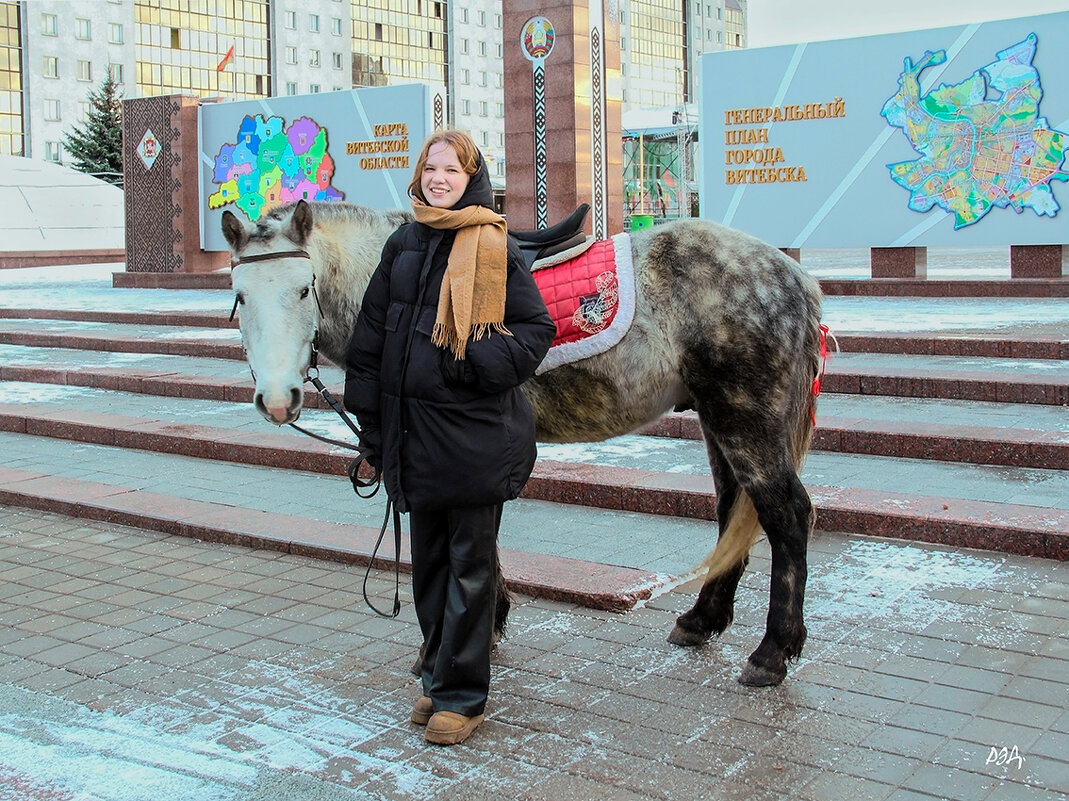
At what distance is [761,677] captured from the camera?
4156 millimetres

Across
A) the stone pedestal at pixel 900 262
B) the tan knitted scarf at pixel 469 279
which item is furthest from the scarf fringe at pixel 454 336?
the stone pedestal at pixel 900 262

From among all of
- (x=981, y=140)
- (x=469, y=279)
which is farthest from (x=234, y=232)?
(x=981, y=140)

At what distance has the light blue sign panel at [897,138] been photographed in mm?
14344

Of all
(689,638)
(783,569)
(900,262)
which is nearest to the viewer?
(783,569)

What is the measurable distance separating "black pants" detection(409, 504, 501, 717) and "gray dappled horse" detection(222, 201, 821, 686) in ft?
2.36

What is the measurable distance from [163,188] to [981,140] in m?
14.7

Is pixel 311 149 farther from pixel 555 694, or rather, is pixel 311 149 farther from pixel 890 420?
pixel 555 694

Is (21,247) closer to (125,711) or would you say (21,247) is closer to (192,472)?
(192,472)

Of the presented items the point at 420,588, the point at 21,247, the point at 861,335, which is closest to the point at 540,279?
the point at 420,588

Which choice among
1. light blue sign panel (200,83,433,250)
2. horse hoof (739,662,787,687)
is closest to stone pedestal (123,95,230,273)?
light blue sign panel (200,83,433,250)

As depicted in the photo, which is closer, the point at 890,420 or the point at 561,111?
the point at 890,420

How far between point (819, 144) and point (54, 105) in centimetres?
5978

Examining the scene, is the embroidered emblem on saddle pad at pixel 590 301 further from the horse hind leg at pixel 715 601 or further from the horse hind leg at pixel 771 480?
the horse hind leg at pixel 715 601

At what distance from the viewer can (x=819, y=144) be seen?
634 inches
